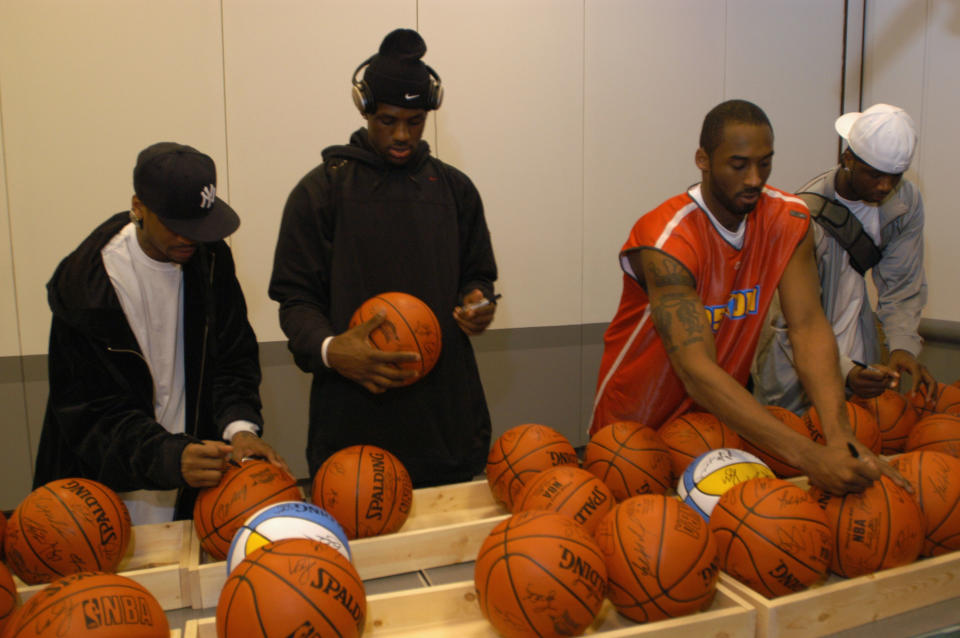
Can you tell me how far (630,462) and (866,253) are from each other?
1711 mm

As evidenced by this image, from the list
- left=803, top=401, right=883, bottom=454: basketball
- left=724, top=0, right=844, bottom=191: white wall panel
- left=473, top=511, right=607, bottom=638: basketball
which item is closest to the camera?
left=473, top=511, right=607, bottom=638: basketball

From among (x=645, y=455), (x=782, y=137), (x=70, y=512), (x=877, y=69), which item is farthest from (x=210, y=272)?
(x=877, y=69)

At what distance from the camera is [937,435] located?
2.27m

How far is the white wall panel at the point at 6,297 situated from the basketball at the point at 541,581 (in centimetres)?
324

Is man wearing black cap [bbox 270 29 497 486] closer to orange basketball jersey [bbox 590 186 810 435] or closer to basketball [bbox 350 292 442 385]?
basketball [bbox 350 292 442 385]

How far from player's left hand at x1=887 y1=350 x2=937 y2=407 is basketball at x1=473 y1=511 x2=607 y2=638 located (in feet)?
6.66

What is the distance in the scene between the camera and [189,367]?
2074 mm

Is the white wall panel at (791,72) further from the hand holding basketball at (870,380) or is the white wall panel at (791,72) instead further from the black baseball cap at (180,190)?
the black baseball cap at (180,190)

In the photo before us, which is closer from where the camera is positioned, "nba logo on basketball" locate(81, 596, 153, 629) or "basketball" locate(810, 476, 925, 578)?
"nba logo on basketball" locate(81, 596, 153, 629)

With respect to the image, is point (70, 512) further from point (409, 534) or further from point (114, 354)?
point (409, 534)

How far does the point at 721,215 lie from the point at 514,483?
105 centimetres

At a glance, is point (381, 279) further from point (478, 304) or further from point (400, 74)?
point (400, 74)

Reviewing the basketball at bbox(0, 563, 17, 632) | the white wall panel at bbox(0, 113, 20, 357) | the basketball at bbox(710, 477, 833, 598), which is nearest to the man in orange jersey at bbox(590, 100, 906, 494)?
the basketball at bbox(710, 477, 833, 598)

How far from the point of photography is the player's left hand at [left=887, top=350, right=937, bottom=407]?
277 cm
